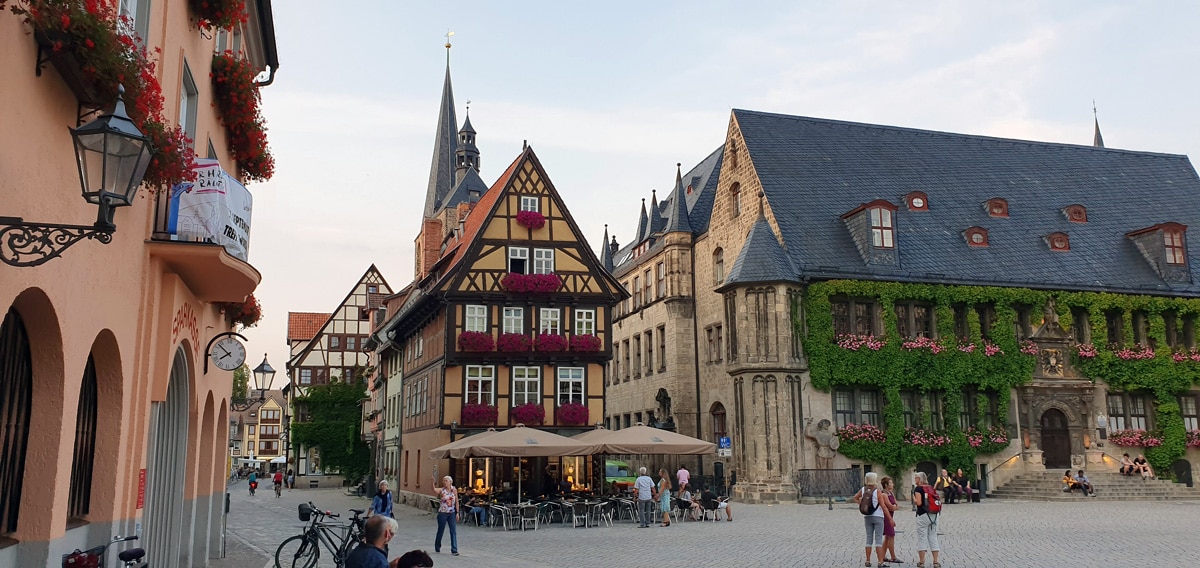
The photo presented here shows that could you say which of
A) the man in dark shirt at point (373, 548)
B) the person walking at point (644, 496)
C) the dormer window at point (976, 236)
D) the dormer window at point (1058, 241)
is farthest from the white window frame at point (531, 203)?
the man in dark shirt at point (373, 548)

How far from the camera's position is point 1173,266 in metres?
40.8

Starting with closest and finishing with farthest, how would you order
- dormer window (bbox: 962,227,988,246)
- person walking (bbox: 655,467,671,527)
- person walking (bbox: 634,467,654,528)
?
person walking (bbox: 634,467,654,528), person walking (bbox: 655,467,671,527), dormer window (bbox: 962,227,988,246)

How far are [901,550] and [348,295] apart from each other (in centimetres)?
5039

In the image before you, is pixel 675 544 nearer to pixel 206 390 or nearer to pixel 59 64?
pixel 206 390

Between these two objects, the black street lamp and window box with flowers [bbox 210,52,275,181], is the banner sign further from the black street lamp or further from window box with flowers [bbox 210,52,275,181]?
the black street lamp

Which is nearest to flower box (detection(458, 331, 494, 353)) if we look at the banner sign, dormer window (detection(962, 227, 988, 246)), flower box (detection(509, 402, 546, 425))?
flower box (detection(509, 402, 546, 425))

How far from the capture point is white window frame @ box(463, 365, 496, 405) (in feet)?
105

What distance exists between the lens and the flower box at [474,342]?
31609 millimetres

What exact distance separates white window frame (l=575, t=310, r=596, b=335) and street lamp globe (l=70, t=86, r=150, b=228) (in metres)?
27.8

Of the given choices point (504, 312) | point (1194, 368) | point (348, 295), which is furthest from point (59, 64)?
point (348, 295)

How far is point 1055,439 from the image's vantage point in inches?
1486

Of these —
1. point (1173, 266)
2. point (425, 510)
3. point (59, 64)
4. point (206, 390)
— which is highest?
point (1173, 266)

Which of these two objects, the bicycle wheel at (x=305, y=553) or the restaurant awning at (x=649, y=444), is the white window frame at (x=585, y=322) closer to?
the restaurant awning at (x=649, y=444)

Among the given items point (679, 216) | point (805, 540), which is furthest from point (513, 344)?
point (679, 216)
